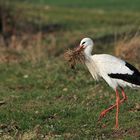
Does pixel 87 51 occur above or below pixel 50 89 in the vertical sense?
above

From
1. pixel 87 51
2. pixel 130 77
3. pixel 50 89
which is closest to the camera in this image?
pixel 130 77

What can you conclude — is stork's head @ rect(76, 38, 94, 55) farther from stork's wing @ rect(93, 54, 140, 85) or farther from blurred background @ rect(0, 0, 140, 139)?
blurred background @ rect(0, 0, 140, 139)

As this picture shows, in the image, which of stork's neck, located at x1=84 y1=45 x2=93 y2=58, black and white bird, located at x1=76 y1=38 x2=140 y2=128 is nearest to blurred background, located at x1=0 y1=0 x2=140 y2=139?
black and white bird, located at x1=76 y1=38 x2=140 y2=128

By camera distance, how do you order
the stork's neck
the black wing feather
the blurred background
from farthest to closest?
the stork's neck → the black wing feather → the blurred background

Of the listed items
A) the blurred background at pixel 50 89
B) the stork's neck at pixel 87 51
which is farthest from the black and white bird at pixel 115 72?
the blurred background at pixel 50 89

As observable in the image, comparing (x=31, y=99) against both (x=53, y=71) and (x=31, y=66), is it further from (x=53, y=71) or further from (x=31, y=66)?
(x=31, y=66)

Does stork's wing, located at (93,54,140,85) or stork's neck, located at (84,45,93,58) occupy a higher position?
stork's neck, located at (84,45,93,58)

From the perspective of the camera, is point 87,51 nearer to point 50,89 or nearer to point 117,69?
point 117,69

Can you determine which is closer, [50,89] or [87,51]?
[87,51]

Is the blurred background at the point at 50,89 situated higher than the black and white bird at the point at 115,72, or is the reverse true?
the black and white bird at the point at 115,72

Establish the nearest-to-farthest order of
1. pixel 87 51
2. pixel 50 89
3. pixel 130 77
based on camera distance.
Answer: pixel 130 77
pixel 87 51
pixel 50 89

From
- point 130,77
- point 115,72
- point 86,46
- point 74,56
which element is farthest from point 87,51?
point 130,77

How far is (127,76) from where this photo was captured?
934 centimetres

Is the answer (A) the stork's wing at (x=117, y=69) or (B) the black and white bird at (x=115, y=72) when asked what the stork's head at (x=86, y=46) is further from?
(A) the stork's wing at (x=117, y=69)
